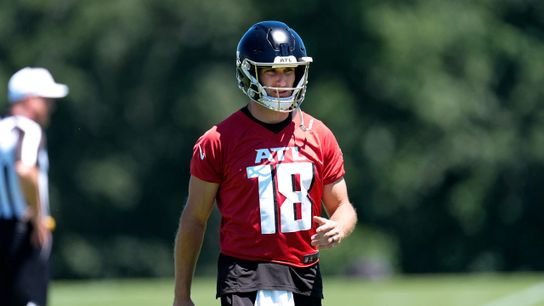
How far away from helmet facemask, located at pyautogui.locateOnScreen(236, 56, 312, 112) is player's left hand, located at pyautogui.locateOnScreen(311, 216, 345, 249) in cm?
54

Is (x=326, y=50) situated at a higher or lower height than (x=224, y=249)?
higher

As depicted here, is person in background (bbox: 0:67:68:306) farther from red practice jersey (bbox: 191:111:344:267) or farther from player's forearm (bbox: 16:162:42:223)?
red practice jersey (bbox: 191:111:344:267)

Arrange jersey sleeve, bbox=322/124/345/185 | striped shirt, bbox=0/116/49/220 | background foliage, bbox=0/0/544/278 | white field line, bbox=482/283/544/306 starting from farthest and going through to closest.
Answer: background foliage, bbox=0/0/544/278
white field line, bbox=482/283/544/306
striped shirt, bbox=0/116/49/220
jersey sleeve, bbox=322/124/345/185

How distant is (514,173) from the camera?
32938 mm

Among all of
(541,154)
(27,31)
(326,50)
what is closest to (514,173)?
(541,154)

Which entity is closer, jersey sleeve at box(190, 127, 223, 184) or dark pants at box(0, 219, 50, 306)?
jersey sleeve at box(190, 127, 223, 184)

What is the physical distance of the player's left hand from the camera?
5.54m

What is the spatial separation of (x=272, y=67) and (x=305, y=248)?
2.73 ft

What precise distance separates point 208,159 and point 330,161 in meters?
0.59

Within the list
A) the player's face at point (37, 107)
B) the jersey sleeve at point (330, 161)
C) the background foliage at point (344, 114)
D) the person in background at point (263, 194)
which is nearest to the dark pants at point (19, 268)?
the player's face at point (37, 107)

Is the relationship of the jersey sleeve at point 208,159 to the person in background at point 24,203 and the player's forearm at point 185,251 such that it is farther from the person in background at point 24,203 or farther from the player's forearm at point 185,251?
the person in background at point 24,203

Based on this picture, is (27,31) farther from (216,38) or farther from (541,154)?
(541,154)

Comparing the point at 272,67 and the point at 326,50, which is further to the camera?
the point at 326,50

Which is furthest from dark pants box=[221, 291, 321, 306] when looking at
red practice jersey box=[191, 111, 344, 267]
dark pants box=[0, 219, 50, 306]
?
dark pants box=[0, 219, 50, 306]
